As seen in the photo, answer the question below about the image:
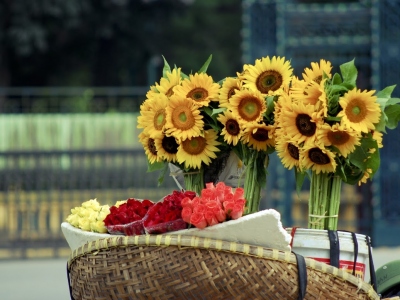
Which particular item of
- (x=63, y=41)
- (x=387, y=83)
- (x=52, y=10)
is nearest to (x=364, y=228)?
(x=387, y=83)

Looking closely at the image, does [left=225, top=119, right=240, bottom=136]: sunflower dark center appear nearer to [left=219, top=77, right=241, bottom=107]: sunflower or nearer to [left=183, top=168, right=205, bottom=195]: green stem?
[left=219, top=77, right=241, bottom=107]: sunflower

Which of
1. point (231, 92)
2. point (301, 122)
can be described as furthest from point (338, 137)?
point (231, 92)

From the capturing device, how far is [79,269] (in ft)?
7.93

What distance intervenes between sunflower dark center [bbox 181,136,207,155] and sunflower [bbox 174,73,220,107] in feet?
0.37

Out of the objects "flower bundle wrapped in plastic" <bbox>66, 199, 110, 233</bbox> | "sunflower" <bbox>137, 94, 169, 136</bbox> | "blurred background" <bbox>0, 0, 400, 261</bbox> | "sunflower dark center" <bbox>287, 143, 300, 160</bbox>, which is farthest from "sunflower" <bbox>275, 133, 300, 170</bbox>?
"blurred background" <bbox>0, 0, 400, 261</bbox>

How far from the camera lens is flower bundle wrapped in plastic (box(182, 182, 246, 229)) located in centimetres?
226

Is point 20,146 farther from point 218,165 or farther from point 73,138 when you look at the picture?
point 218,165

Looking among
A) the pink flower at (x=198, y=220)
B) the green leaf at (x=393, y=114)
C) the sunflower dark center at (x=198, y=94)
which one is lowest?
the pink flower at (x=198, y=220)

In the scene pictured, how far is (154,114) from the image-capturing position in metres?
2.65

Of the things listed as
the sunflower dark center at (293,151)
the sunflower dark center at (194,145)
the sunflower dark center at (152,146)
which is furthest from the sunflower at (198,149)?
the sunflower dark center at (293,151)

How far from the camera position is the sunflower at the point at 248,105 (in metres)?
2.56

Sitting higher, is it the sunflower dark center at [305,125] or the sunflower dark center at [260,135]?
the sunflower dark center at [305,125]

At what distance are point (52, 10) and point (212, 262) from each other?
1956cm

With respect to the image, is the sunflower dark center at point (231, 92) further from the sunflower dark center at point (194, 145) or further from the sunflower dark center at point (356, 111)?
the sunflower dark center at point (356, 111)
